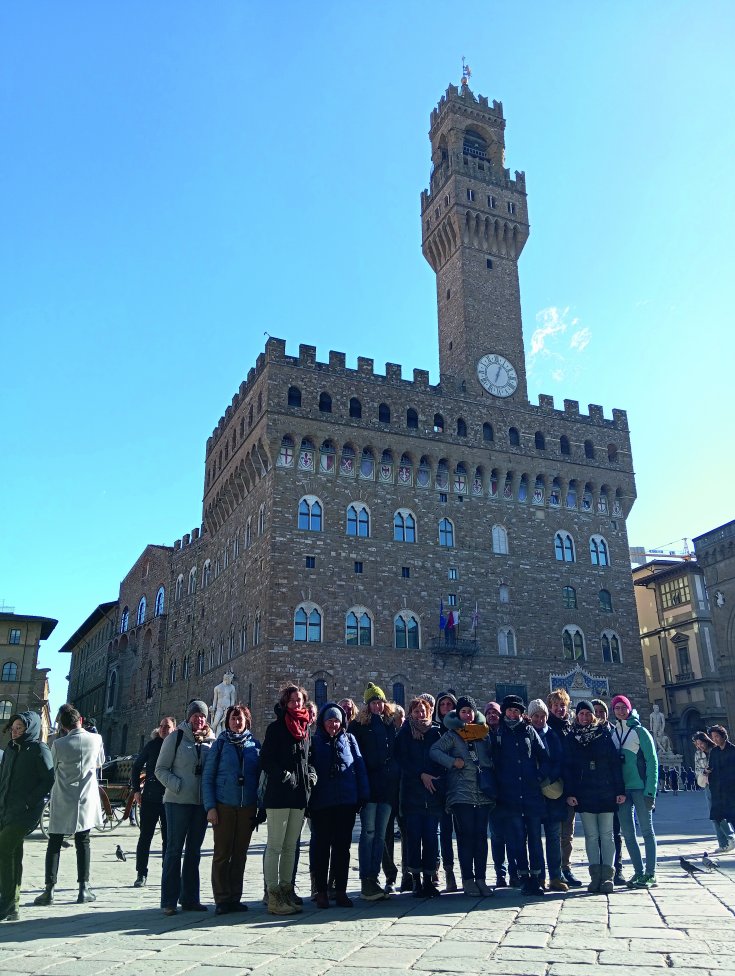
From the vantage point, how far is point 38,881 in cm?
950

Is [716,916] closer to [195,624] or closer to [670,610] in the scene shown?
[195,624]

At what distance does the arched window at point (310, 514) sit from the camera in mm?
28828

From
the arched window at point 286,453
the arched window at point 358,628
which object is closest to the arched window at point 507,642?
the arched window at point 358,628

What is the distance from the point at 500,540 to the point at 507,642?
410cm

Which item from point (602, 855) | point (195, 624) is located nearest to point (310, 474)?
point (195, 624)

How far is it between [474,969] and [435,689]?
24.5 meters

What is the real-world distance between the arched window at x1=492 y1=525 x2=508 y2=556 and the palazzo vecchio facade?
0.07 metres

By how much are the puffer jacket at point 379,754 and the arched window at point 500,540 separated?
24.0 m

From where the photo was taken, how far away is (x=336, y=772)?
7355 mm

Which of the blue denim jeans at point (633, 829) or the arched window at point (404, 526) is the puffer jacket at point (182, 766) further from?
the arched window at point (404, 526)

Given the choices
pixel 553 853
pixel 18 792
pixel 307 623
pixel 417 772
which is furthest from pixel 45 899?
pixel 307 623

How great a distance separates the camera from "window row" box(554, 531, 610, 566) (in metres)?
33.1

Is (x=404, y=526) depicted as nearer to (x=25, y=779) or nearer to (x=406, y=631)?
(x=406, y=631)

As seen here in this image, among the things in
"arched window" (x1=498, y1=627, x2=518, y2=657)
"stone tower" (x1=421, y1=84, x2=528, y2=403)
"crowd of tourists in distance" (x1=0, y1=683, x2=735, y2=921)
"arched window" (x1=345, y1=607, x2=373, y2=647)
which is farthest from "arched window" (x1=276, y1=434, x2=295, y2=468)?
"crowd of tourists in distance" (x1=0, y1=683, x2=735, y2=921)
